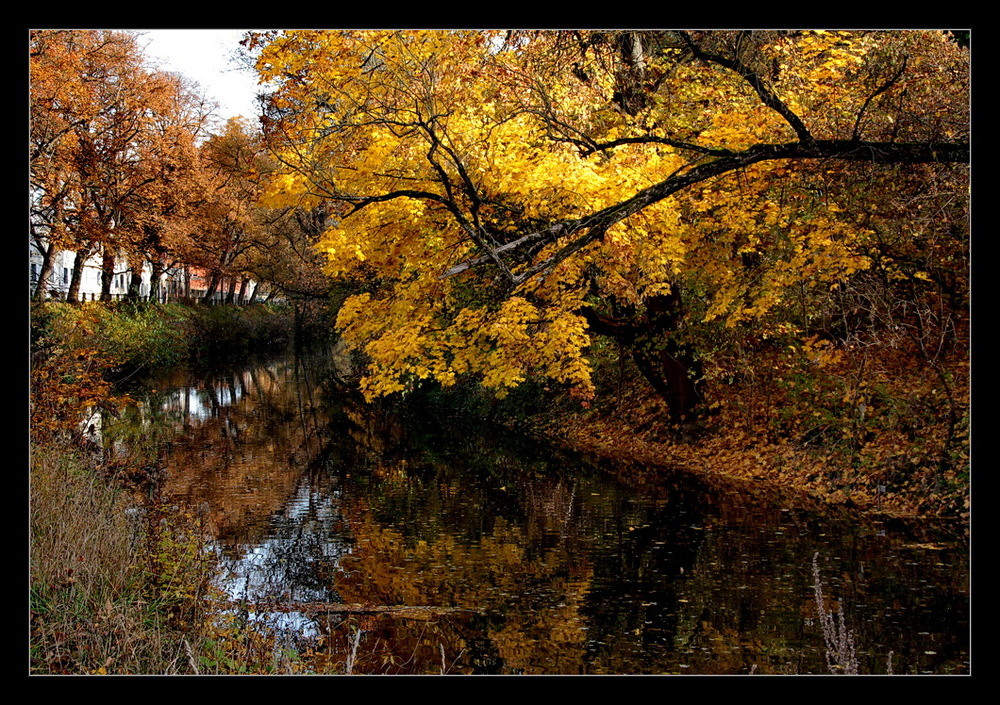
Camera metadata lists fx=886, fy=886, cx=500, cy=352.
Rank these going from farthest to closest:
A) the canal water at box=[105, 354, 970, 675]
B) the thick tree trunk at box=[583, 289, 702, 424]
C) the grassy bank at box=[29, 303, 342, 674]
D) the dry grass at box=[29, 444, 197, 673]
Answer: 1. the thick tree trunk at box=[583, 289, 702, 424]
2. the canal water at box=[105, 354, 970, 675]
3. the grassy bank at box=[29, 303, 342, 674]
4. the dry grass at box=[29, 444, 197, 673]

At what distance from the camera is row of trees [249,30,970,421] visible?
9.69m

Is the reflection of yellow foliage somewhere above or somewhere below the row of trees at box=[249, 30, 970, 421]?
below

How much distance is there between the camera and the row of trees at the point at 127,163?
68.8 ft

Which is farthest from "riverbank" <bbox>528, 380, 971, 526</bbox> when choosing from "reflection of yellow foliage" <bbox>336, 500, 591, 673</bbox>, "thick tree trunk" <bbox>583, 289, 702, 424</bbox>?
"reflection of yellow foliage" <bbox>336, 500, 591, 673</bbox>

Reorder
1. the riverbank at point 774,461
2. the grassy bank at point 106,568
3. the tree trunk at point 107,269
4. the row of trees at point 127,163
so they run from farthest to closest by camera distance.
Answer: the tree trunk at point 107,269, the row of trees at point 127,163, the riverbank at point 774,461, the grassy bank at point 106,568

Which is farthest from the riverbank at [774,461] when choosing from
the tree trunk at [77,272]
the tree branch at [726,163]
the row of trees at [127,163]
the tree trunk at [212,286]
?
the tree trunk at [212,286]

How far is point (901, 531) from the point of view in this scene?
11430 mm

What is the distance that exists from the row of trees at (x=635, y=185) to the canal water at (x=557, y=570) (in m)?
2.43

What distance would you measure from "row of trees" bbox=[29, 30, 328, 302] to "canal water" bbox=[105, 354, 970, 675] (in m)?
7.92

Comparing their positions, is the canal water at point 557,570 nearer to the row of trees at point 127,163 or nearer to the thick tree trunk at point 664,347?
the thick tree trunk at point 664,347

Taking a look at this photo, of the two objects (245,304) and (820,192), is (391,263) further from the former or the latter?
(245,304)

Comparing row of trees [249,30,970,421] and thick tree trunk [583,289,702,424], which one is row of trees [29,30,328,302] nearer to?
row of trees [249,30,970,421]

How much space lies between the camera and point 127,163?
2795 centimetres
